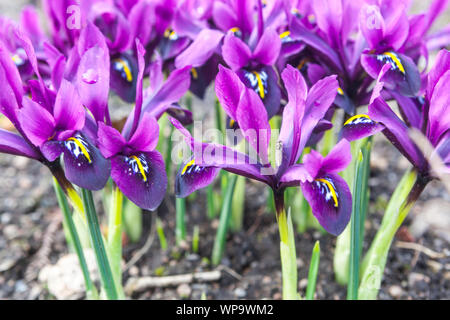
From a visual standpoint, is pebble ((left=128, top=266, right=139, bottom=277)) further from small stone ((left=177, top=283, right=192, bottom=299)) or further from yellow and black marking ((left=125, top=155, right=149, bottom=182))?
yellow and black marking ((left=125, top=155, right=149, bottom=182))

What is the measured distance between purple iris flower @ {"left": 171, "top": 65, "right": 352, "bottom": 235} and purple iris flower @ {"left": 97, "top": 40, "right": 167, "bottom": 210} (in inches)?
2.9

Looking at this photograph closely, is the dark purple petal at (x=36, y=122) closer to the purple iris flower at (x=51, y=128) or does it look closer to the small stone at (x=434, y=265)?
the purple iris flower at (x=51, y=128)

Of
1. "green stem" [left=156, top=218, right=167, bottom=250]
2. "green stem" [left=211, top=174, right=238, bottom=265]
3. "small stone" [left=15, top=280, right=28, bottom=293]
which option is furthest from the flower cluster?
"small stone" [left=15, top=280, right=28, bottom=293]

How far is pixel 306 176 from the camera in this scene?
1.26 meters

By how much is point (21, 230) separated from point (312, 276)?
1729 mm

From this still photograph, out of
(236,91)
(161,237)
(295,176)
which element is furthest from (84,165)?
(161,237)

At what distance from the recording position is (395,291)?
1954mm

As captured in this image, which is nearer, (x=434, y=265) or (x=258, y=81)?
(x=258, y=81)

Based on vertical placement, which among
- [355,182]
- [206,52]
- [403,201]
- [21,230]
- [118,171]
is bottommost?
[21,230]

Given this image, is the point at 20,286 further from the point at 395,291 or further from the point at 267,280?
the point at 395,291

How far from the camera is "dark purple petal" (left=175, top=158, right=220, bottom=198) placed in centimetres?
138

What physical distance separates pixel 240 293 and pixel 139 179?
84 centimetres
